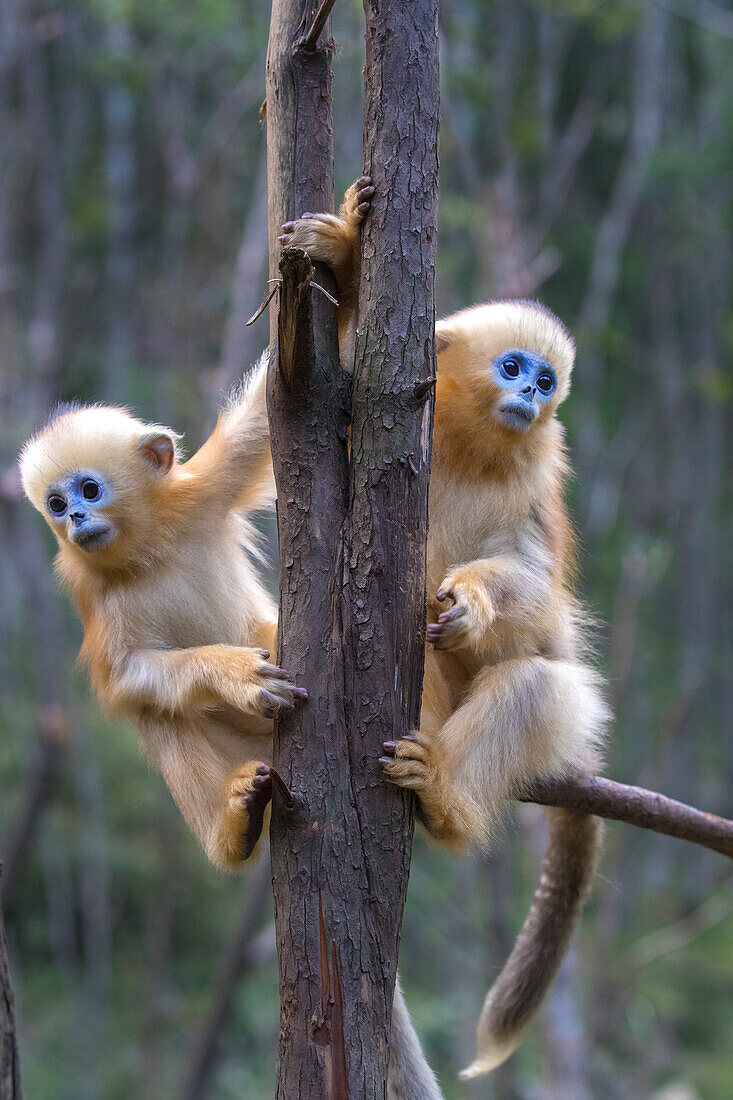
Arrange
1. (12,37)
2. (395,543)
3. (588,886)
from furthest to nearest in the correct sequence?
(12,37)
(588,886)
(395,543)

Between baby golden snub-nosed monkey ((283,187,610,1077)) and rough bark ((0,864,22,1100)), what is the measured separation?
0.99 m

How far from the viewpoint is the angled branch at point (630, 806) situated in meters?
2.99

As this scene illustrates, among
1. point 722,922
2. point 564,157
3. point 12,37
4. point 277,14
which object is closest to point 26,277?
point 12,37

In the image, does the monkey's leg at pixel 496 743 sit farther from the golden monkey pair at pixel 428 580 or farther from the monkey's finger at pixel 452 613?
the monkey's finger at pixel 452 613

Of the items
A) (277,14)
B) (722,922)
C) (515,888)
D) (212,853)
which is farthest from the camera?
(722,922)

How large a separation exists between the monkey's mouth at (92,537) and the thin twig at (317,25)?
51.9 inches

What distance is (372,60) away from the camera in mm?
2250

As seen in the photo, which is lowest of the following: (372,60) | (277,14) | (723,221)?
(372,60)

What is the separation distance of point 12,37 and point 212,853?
702 cm

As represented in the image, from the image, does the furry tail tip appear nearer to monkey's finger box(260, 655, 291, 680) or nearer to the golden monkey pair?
the golden monkey pair

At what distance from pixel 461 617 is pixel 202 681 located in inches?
27.2

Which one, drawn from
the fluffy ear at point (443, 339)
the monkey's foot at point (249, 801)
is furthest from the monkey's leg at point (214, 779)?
the fluffy ear at point (443, 339)

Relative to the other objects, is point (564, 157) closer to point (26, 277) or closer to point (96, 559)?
point (26, 277)

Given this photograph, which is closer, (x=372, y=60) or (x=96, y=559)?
(x=372, y=60)
